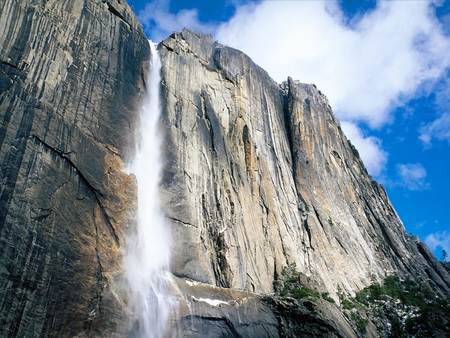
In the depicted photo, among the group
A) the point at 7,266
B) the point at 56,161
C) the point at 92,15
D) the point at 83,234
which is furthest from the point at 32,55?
the point at 7,266

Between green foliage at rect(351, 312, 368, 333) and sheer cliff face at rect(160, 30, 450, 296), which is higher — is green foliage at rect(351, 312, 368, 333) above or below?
below

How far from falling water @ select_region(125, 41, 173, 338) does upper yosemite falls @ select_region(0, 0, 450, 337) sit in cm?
7

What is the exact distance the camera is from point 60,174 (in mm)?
17875

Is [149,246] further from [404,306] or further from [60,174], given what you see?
[404,306]

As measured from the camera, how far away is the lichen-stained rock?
1547 centimetres

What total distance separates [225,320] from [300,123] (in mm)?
28185

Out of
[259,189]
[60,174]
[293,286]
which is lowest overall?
[293,286]

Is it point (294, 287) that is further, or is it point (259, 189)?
point (259, 189)

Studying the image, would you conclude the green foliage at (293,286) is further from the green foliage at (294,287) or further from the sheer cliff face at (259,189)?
the sheer cliff face at (259,189)

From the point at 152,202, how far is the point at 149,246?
2.86 m

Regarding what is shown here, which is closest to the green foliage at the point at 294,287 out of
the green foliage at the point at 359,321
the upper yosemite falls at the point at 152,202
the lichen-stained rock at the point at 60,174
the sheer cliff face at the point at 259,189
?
the upper yosemite falls at the point at 152,202

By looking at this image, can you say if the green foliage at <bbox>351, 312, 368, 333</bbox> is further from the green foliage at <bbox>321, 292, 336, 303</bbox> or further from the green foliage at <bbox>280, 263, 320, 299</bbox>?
the green foliage at <bbox>280, 263, 320, 299</bbox>

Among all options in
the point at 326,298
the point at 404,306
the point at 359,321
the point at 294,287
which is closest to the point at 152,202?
the point at 294,287

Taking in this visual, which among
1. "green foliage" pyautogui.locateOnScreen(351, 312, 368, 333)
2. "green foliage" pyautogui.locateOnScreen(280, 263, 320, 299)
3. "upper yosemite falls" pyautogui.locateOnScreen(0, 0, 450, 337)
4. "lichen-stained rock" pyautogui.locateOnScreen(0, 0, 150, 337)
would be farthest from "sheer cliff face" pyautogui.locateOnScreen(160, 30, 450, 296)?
"lichen-stained rock" pyautogui.locateOnScreen(0, 0, 150, 337)
